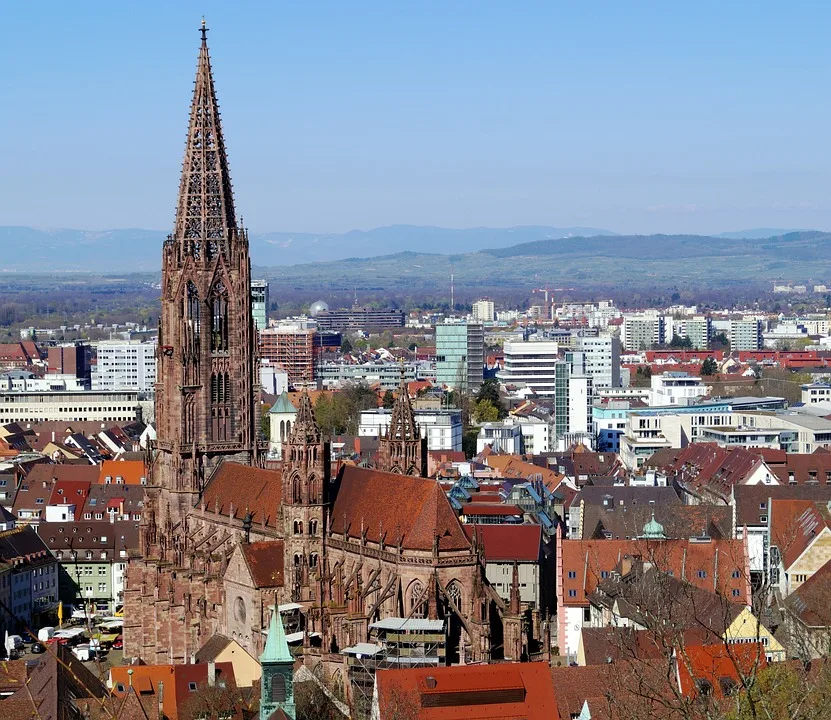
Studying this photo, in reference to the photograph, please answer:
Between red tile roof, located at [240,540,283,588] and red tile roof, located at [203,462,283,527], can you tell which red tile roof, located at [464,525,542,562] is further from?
red tile roof, located at [240,540,283,588]

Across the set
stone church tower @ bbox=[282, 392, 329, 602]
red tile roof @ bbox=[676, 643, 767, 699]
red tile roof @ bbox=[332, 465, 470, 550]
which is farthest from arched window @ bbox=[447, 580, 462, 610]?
red tile roof @ bbox=[676, 643, 767, 699]

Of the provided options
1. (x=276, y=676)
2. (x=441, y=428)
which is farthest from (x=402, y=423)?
(x=441, y=428)

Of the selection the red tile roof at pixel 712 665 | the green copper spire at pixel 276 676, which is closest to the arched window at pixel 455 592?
the red tile roof at pixel 712 665

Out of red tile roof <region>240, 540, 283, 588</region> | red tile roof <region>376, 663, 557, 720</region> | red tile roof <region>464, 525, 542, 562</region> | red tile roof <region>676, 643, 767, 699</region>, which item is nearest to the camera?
red tile roof <region>676, 643, 767, 699</region>

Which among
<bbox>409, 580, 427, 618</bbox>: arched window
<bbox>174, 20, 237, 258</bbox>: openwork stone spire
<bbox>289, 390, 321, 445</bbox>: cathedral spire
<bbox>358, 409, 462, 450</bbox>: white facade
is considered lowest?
<bbox>358, 409, 462, 450</bbox>: white facade

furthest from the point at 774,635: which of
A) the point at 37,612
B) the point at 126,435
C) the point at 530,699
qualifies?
the point at 126,435

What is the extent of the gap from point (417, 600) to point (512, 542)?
21.2 metres

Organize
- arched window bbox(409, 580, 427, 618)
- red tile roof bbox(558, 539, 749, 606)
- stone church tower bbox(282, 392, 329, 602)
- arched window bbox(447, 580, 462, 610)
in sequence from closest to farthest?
arched window bbox(409, 580, 427, 618) < arched window bbox(447, 580, 462, 610) < red tile roof bbox(558, 539, 749, 606) < stone church tower bbox(282, 392, 329, 602)

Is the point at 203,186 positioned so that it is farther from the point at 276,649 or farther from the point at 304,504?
the point at 276,649

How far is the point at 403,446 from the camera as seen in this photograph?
8844 cm

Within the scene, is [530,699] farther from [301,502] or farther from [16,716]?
[301,502]

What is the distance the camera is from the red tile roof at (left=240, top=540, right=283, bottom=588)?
81.9m

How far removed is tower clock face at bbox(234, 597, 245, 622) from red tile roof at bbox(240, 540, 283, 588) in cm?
217

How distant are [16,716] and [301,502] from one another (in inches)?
892
